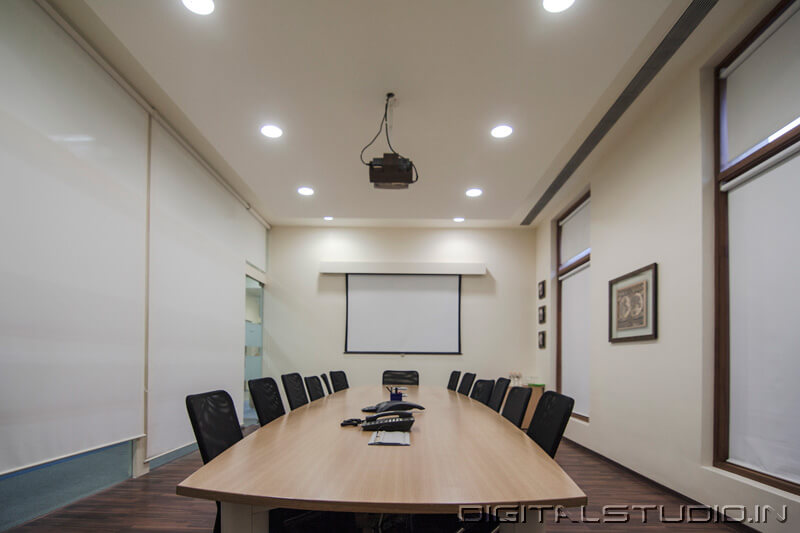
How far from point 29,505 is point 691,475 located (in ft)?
16.3

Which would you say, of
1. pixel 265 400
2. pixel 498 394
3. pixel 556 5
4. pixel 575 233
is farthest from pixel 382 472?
pixel 575 233

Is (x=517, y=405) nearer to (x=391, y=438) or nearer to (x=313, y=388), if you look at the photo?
(x=391, y=438)

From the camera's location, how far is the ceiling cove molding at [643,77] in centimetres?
327

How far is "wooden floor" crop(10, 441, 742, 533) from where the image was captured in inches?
129

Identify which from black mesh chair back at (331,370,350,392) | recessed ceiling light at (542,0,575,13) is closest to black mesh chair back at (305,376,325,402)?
black mesh chair back at (331,370,350,392)

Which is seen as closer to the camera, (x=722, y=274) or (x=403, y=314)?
(x=722, y=274)

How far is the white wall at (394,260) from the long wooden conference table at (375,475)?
19.6 ft

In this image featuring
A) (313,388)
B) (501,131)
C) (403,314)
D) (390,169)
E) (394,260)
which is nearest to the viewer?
(390,169)

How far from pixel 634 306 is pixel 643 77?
7.29ft

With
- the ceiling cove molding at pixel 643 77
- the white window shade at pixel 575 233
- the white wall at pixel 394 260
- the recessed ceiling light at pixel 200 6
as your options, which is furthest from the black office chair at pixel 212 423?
the white wall at pixel 394 260

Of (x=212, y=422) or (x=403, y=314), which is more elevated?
(x=403, y=314)

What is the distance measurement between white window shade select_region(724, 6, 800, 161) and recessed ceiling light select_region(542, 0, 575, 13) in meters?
1.54

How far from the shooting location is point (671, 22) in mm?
3359

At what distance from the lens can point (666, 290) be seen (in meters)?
4.27
